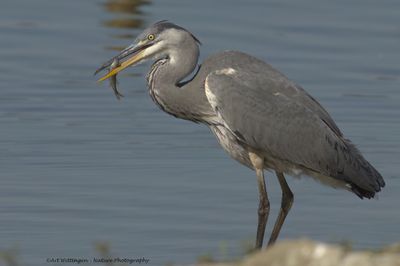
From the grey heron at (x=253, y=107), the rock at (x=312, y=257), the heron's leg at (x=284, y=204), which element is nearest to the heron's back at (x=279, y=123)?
the grey heron at (x=253, y=107)

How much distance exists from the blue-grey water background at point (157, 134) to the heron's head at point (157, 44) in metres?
1.41

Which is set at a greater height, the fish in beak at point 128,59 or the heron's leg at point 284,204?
the fish in beak at point 128,59

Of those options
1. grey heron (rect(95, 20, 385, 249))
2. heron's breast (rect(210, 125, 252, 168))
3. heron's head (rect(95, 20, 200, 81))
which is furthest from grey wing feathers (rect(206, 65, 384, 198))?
heron's head (rect(95, 20, 200, 81))

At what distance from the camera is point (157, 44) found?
1046cm

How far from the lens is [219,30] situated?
1811 cm

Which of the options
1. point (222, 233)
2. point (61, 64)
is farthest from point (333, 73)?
point (222, 233)

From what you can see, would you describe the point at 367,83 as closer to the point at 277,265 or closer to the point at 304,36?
the point at 304,36

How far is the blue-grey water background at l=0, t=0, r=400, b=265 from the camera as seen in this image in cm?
1122

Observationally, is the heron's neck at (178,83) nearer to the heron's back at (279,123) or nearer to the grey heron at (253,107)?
the grey heron at (253,107)

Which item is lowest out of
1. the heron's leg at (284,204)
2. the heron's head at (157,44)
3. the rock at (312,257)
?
the heron's leg at (284,204)

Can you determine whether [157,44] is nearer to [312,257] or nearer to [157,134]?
[157,134]

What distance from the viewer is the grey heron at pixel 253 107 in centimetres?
1036

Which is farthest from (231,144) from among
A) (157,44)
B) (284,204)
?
(157,44)

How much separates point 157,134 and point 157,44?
367 centimetres
